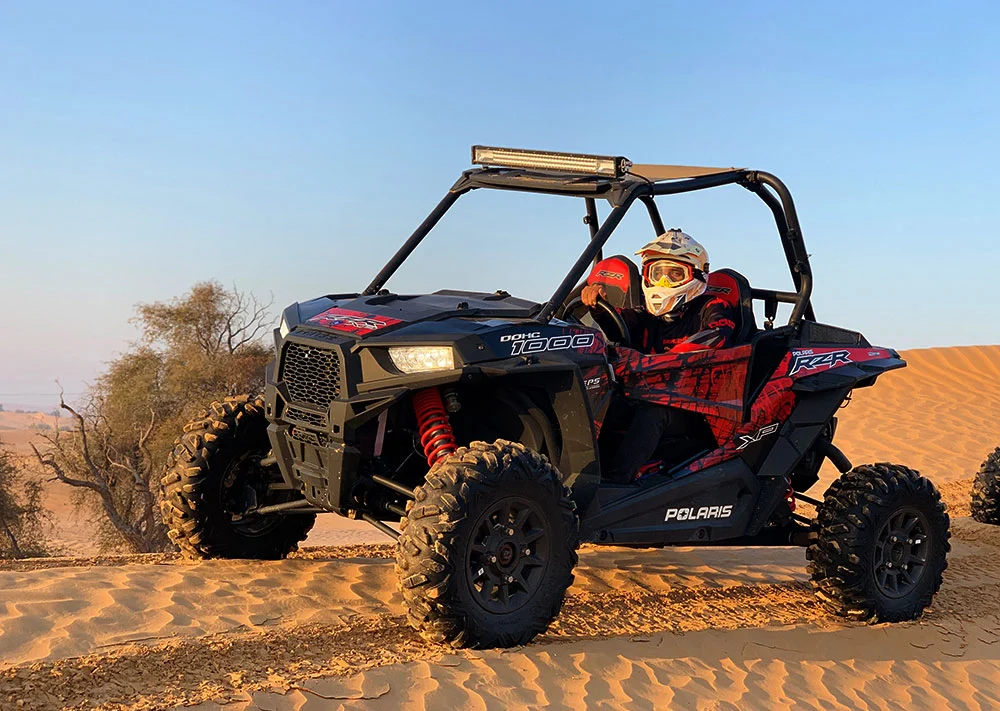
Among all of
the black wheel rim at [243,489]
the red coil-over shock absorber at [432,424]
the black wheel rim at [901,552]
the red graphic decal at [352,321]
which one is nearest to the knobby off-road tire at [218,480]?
the black wheel rim at [243,489]

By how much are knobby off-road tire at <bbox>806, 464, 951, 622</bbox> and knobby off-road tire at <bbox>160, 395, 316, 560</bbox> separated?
11.7 ft

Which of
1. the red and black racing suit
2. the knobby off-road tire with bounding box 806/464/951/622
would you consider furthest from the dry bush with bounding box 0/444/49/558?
the knobby off-road tire with bounding box 806/464/951/622

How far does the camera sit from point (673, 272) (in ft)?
24.1

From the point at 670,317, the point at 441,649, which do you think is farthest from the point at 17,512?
the point at 441,649

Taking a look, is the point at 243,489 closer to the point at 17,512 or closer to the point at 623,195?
the point at 623,195

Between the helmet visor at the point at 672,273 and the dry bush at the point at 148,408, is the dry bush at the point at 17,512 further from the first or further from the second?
the helmet visor at the point at 672,273

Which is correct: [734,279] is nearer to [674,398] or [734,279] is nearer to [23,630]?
[674,398]

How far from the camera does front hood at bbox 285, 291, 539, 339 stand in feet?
19.7

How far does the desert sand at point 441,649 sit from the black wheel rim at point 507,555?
0.93ft

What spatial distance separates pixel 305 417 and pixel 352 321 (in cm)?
58

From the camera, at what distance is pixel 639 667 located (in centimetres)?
601

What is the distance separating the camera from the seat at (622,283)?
7430 millimetres

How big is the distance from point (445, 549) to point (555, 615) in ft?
2.87

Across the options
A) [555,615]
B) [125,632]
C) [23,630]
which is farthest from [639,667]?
[23,630]
